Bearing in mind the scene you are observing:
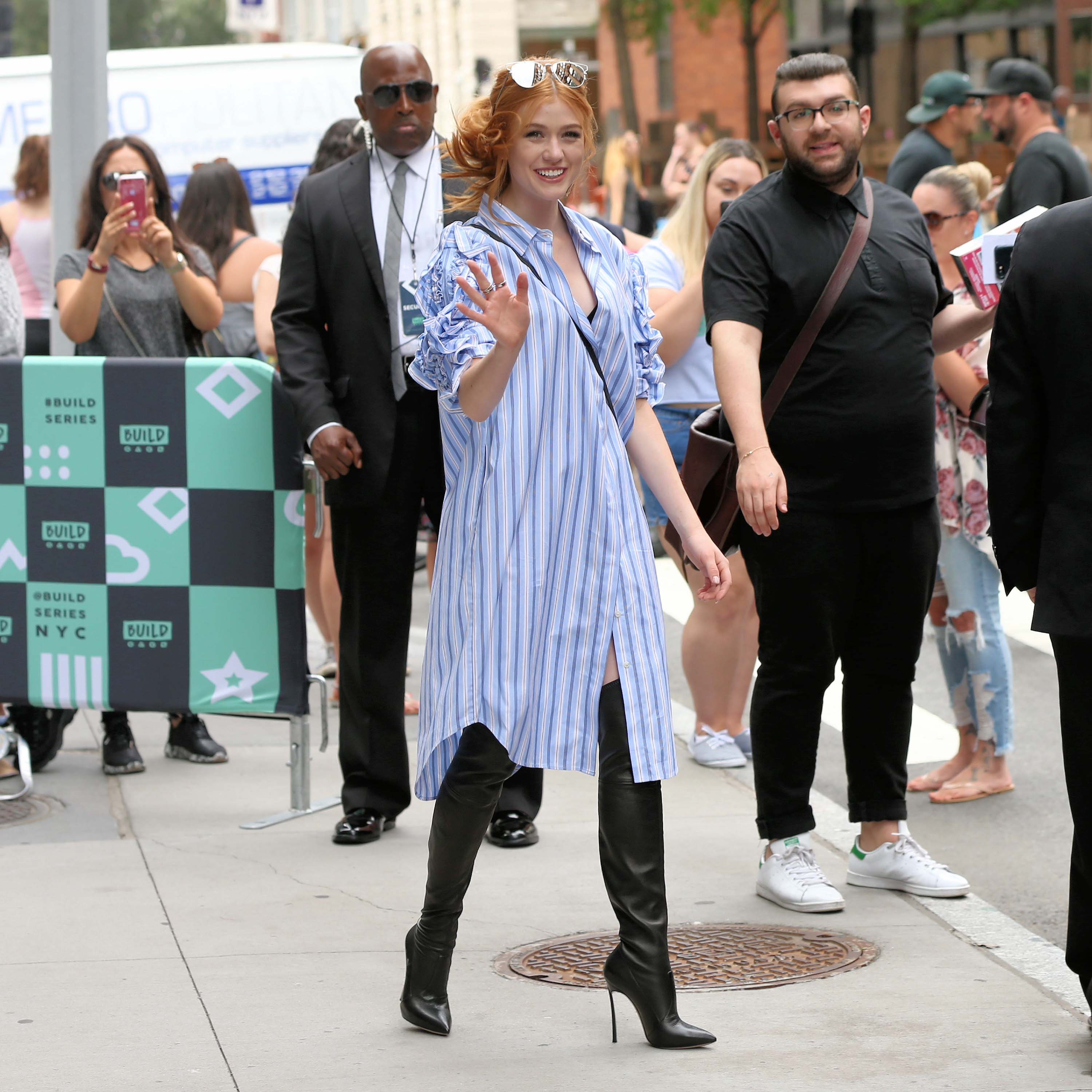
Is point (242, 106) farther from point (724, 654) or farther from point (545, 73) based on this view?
point (545, 73)

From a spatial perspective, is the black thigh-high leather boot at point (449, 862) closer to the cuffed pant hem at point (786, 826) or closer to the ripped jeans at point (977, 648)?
the cuffed pant hem at point (786, 826)

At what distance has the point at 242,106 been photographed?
16.1 metres

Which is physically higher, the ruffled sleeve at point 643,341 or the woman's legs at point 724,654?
the ruffled sleeve at point 643,341

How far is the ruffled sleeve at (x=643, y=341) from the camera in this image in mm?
4152

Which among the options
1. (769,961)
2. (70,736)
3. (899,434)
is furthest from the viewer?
(70,736)

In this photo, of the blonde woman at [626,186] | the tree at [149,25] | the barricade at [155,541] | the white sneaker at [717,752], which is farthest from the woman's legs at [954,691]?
the tree at [149,25]

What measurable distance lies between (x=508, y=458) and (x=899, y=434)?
142cm

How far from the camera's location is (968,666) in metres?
6.29

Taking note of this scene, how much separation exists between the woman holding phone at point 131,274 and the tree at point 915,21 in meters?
31.5

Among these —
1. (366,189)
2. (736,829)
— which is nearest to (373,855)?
(736,829)

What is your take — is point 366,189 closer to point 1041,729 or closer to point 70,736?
point 70,736

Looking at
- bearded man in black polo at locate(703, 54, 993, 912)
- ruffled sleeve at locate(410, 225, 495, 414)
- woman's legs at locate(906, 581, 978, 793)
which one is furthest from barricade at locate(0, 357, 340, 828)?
woman's legs at locate(906, 581, 978, 793)

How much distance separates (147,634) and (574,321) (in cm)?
254

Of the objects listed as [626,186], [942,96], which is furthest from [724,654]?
[626,186]
